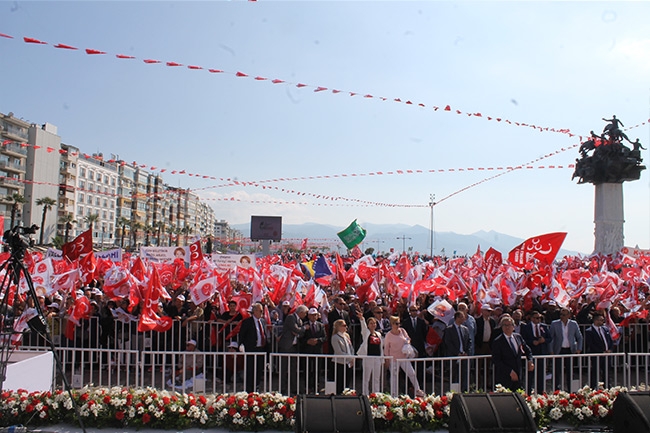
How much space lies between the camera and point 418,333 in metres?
9.41

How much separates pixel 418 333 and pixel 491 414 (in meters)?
4.04

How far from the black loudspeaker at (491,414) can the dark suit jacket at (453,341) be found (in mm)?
3078

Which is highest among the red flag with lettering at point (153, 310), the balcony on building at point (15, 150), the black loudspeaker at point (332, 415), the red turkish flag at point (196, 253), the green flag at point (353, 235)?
the balcony on building at point (15, 150)

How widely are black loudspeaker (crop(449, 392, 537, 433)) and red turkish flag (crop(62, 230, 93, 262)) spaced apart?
9.78 m

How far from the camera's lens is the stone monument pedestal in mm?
33406

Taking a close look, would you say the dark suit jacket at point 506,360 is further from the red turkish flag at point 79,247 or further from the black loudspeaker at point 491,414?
the red turkish flag at point 79,247

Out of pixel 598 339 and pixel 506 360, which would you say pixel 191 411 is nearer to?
pixel 506 360

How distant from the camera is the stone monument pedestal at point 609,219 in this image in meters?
33.4

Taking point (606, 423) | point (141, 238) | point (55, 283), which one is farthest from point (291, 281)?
point (141, 238)

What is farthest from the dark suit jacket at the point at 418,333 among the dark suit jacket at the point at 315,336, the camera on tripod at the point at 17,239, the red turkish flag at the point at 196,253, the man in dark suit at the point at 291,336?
the red turkish flag at the point at 196,253

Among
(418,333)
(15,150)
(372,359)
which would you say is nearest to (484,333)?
(418,333)

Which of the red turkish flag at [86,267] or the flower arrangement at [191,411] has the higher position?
the red turkish flag at [86,267]

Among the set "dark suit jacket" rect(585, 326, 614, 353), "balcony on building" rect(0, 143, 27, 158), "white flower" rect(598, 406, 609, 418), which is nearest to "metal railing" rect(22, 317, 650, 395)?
"dark suit jacket" rect(585, 326, 614, 353)

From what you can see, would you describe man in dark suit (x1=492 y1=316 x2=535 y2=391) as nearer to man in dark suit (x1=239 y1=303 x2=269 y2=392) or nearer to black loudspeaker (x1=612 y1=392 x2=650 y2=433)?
black loudspeaker (x1=612 y1=392 x2=650 y2=433)
